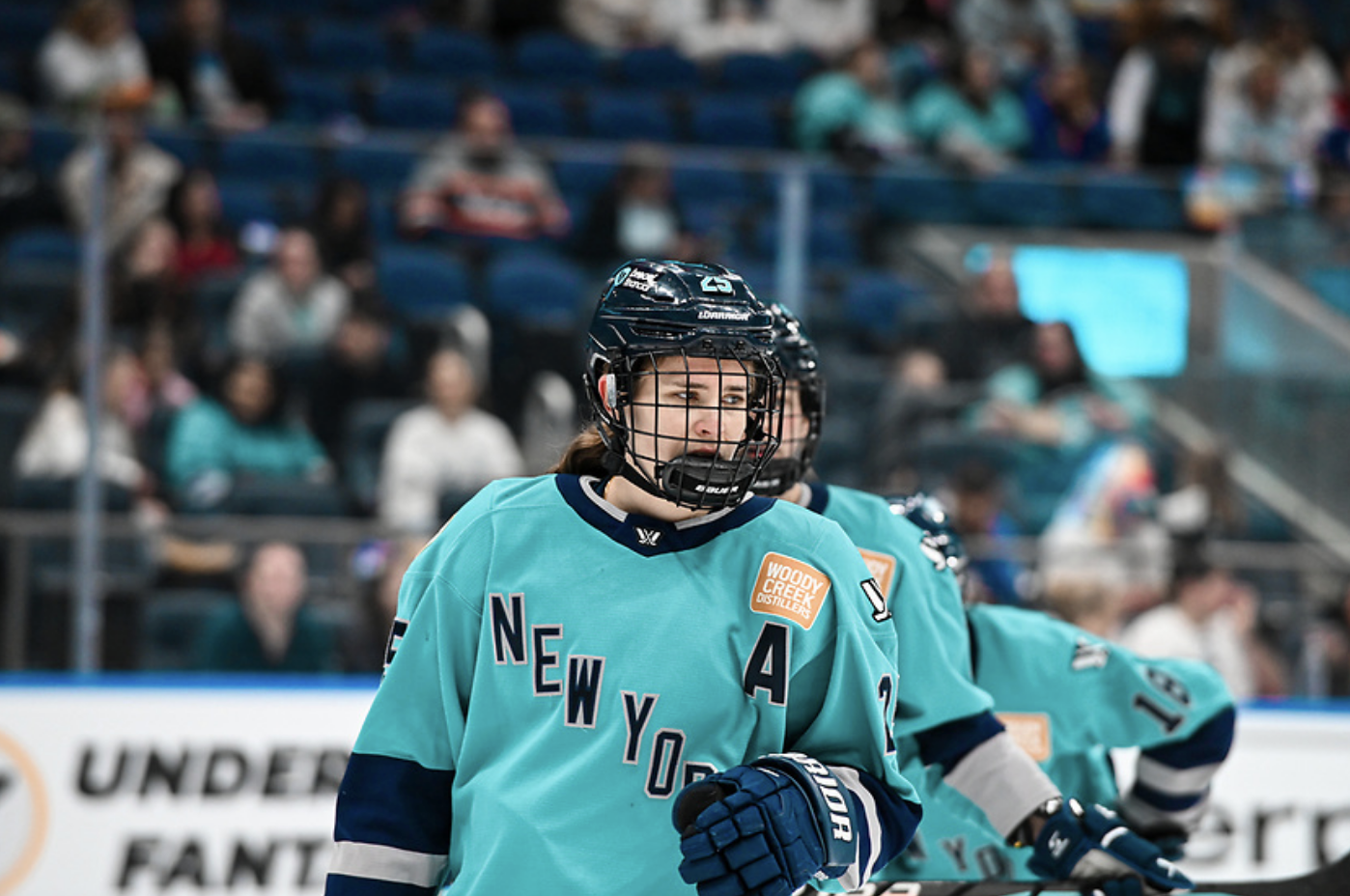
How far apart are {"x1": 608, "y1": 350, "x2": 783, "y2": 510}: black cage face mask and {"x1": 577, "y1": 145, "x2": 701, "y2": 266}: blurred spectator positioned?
405cm

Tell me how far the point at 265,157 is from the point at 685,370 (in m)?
4.07

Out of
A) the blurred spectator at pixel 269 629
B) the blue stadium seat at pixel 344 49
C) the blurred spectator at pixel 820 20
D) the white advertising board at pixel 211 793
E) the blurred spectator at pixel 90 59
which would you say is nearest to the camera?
the white advertising board at pixel 211 793

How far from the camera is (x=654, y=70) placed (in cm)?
911

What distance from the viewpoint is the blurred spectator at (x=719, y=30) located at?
9.44 metres

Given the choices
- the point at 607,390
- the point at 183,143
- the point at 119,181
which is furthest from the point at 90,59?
the point at 607,390

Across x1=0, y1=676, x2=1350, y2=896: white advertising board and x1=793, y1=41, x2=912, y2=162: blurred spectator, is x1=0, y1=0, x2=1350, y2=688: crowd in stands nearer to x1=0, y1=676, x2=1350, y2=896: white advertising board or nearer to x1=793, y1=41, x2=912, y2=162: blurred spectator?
x1=0, y1=676, x2=1350, y2=896: white advertising board

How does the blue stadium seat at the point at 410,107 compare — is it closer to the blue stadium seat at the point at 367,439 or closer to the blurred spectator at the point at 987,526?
the blue stadium seat at the point at 367,439

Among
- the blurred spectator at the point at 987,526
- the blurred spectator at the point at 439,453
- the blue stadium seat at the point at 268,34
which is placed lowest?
the blurred spectator at the point at 987,526

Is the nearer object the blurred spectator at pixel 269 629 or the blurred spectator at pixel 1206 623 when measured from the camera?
the blurred spectator at pixel 269 629

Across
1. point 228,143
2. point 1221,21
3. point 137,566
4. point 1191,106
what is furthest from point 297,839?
point 1221,21

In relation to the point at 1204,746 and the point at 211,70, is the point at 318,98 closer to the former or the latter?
the point at 211,70

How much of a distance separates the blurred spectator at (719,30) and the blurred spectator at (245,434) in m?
4.45

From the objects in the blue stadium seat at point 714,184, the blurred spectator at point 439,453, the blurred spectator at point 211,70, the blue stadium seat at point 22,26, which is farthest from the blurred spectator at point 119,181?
the blue stadium seat at point 22,26

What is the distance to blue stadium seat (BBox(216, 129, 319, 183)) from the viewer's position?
566 centimetres
